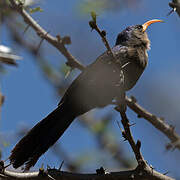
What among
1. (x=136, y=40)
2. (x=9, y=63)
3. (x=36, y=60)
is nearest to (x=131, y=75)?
(x=136, y=40)

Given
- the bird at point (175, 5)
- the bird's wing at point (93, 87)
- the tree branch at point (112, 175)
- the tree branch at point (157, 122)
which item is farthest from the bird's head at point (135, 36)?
the tree branch at point (112, 175)

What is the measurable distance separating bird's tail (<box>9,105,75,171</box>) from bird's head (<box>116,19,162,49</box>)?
159 cm

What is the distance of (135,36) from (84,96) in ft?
5.46

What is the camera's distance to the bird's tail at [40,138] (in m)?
4.03

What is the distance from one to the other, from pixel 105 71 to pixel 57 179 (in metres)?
1.80

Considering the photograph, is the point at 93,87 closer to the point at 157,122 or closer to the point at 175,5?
the point at 157,122

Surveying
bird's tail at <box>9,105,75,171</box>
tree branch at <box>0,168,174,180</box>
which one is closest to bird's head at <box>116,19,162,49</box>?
bird's tail at <box>9,105,75,171</box>

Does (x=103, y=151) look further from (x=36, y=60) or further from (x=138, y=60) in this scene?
(x=138, y=60)

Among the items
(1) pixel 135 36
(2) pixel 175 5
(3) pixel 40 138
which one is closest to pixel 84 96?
(3) pixel 40 138

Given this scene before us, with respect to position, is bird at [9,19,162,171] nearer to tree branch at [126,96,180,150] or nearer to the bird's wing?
the bird's wing

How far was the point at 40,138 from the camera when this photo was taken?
436cm

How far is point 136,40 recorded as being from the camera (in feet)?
19.2

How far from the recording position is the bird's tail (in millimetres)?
4027

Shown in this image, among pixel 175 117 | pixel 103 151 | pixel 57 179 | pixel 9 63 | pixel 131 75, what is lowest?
pixel 103 151
